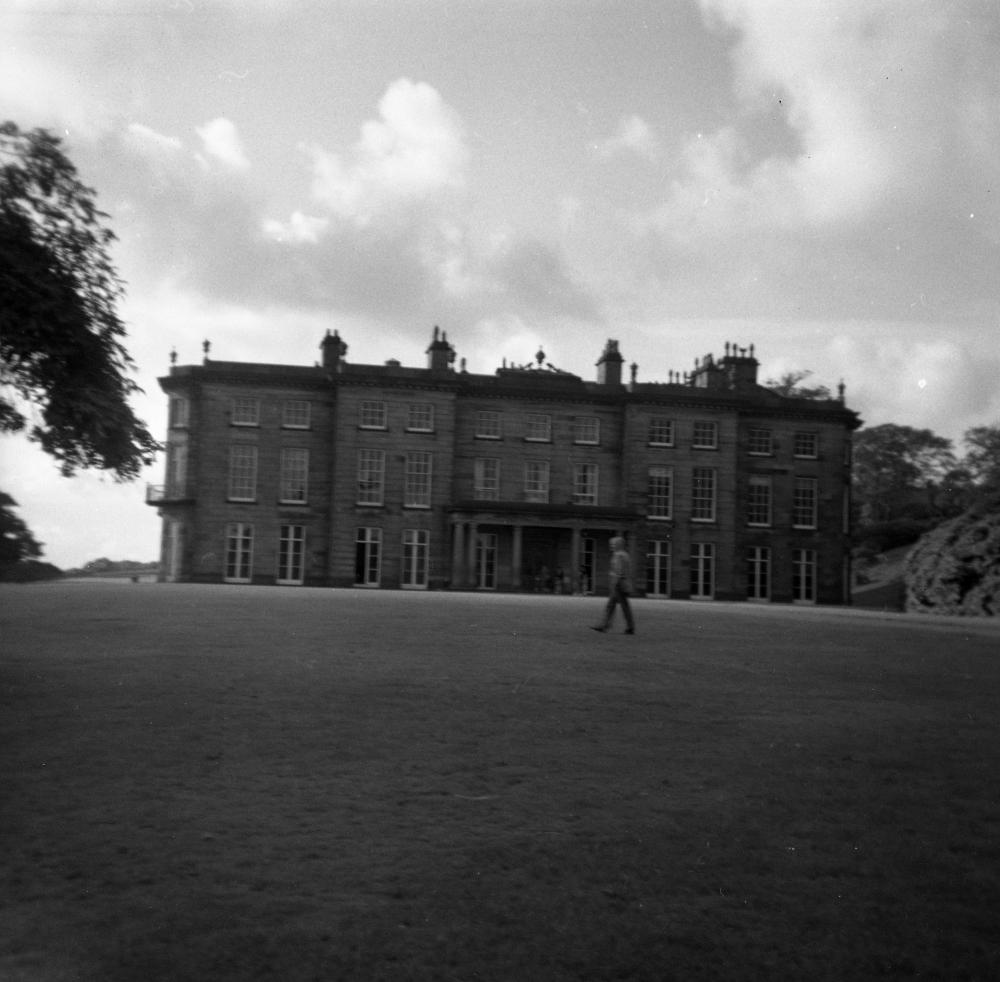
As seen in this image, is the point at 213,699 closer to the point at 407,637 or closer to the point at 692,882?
the point at 692,882

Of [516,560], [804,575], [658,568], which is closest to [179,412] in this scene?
[516,560]

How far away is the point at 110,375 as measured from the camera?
10383mm

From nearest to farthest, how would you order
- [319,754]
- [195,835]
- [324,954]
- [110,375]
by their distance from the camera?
[324,954] < [195,835] < [319,754] < [110,375]

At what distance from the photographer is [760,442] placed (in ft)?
174

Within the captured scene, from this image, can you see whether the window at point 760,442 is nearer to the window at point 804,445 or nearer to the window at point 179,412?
the window at point 804,445

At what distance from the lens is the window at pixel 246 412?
49.3 meters

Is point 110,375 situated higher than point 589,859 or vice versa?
point 110,375

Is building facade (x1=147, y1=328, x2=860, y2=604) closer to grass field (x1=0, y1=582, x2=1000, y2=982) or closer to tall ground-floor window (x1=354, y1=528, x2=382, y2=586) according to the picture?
tall ground-floor window (x1=354, y1=528, x2=382, y2=586)

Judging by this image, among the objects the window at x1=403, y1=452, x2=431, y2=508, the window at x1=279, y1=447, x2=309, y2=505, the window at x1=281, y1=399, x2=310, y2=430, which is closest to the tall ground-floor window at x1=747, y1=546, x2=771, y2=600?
the window at x1=403, y1=452, x2=431, y2=508

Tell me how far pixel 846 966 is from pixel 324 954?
1874mm

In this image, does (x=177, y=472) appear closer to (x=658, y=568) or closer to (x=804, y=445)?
(x=658, y=568)

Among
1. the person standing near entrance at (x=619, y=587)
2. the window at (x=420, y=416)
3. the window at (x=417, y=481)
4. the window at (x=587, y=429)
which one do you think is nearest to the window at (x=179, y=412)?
the window at (x=420, y=416)

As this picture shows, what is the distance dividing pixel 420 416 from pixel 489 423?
3305mm

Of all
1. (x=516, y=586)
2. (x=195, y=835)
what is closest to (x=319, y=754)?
(x=195, y=835)
